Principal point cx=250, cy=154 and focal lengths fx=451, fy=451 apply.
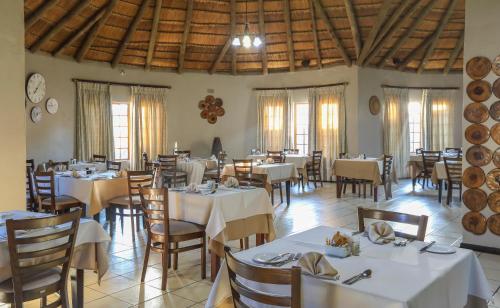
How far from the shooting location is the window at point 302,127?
1280cm

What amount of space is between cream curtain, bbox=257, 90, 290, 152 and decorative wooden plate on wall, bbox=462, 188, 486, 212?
7.69 metres

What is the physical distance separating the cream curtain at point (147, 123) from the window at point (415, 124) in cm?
715

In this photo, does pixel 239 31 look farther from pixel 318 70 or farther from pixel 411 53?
pixel 411 53

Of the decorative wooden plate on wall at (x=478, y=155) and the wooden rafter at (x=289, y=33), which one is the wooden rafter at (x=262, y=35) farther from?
the decorative wooden plate on wall at (x=478, y=155)

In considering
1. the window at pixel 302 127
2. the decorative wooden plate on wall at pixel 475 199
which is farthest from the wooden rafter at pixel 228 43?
the decorative wooden plate on wall at pixel 475 199

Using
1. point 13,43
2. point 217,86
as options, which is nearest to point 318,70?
point 217,86

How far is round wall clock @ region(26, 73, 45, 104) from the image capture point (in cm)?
916

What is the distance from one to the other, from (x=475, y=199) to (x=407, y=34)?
6647 mm

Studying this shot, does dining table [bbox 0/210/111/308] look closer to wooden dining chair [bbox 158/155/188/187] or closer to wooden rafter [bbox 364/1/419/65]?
wooden dining chair [bbox 158/155/188/187]

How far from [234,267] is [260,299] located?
0.65 feet

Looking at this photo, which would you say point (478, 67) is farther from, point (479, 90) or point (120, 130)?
point (120, 130)

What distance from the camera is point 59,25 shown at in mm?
8922

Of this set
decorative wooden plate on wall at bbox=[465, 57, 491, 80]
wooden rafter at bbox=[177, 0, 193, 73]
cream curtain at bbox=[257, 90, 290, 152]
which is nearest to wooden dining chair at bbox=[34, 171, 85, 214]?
decorative wooden plate on wall at bbox=[465, 57, 491, 80]

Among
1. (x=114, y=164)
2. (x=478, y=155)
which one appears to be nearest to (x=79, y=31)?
(x=114, y=164)
